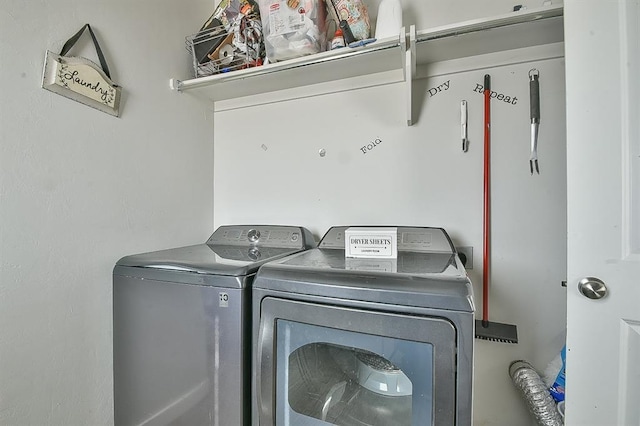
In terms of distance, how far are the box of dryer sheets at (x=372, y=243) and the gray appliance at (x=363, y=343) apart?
60 mm

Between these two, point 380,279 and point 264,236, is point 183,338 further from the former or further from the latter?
point 380,279

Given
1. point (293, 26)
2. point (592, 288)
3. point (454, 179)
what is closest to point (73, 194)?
point (293, 26)

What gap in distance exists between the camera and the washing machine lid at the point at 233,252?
1.01 metres

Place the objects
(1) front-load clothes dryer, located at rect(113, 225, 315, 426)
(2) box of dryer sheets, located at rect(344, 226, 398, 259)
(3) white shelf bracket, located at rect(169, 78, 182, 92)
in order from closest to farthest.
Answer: (1) front-load clothes dryer, located at rect(113, 225, 315, 426) → (2) box of dryer sheets, located at rect(344, 226, 398, 259) → (3) white shelf bracket, located at rect(169, 78, 182, 92)

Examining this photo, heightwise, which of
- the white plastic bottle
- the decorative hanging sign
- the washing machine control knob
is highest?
the white plastic bottle

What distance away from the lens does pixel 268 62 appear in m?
1.42

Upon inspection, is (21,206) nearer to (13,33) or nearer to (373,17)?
(13,33)

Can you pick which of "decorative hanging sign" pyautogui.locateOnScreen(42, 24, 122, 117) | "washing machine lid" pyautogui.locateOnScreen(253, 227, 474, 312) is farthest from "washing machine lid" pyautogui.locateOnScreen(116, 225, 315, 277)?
"decorative hanging sign" pyautogui.locateOnScreen(42, 24, 122, 117)

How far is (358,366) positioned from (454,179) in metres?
0.94

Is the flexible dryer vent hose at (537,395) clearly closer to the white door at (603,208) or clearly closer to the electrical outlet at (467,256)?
the white door at (603,208)

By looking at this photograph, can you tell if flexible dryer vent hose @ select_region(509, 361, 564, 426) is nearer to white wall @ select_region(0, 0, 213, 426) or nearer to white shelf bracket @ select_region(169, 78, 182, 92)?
white wall @ select_region(0, 0, 213, 426)

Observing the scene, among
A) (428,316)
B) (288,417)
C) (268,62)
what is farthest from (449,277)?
(268,62)

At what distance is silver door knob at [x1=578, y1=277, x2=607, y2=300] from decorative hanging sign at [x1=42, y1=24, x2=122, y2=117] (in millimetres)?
1782

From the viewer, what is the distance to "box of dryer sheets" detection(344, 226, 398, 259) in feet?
3.60
